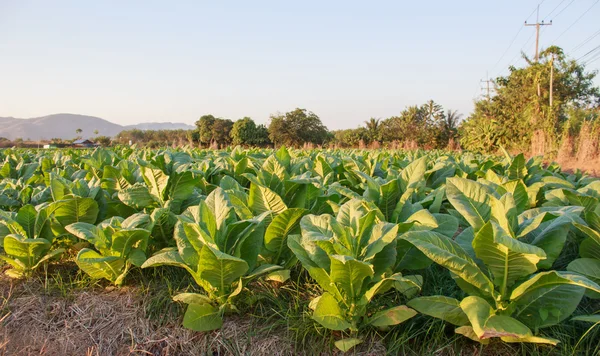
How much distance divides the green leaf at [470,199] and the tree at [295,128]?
55.0 m

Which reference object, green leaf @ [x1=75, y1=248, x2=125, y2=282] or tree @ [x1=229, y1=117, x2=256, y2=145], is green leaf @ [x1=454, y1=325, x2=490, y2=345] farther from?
tree @ [x1=229, y1=117, x2=256, y2=145]

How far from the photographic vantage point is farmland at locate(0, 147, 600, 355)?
4.56ft

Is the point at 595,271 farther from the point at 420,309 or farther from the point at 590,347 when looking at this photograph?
the point at 420,309

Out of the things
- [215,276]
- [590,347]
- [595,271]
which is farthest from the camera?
[215,276]

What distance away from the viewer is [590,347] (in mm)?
1423

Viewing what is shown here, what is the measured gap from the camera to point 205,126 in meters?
70.2

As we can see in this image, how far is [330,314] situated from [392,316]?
0.76 ft

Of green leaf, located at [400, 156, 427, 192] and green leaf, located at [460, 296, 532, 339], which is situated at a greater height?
green leaf, located at [400, 156, 427, 192]

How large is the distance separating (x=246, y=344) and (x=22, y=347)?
115 centimetres

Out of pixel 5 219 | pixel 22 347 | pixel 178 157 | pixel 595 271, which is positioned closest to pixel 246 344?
pixel 22 347

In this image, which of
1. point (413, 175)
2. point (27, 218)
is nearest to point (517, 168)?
point (413, 175)

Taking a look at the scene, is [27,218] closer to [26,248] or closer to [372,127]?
[26,248]

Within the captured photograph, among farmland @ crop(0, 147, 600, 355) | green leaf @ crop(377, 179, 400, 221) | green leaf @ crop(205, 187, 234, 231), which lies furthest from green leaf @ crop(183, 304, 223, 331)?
green leaf @ crop(377, 179, 400, 221)

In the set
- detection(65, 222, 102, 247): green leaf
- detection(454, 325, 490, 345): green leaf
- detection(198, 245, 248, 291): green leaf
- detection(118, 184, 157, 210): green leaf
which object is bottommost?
detection(454, 325, 490, 345): green leaf
